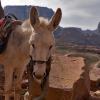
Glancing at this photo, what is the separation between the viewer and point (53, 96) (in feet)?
26.2

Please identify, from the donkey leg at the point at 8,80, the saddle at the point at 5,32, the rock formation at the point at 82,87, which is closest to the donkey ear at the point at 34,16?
the saddle at the point at 5,32

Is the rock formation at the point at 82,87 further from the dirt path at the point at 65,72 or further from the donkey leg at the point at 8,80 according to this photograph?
the donkey leg at the point at 8,80

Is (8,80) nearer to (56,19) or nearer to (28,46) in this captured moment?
(28,46)

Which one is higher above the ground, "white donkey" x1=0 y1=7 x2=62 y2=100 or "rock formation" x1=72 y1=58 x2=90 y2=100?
"white donkey" x1=0 y1=7 x2=62 y2=100

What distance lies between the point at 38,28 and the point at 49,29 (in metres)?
0.19

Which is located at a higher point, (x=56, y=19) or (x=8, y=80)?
(x=56, y=19)

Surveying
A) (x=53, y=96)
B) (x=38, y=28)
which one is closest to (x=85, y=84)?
(x=53, y=96)

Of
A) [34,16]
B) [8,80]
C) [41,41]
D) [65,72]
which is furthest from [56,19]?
[65,72]

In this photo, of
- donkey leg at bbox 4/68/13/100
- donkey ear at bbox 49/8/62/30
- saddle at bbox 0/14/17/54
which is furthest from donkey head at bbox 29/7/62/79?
donkey leg at bbox 4/68/13/100

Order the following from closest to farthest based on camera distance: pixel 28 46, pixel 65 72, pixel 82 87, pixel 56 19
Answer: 1. pixel 56 19
2. pixel 28 46
3. pixel 65 72
4. pixel 82 87

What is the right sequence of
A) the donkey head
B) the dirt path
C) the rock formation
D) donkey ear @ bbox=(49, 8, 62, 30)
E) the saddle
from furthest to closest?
the rock formation
the dirt path
the saddle
donkey ear @ bbox=(49, 8, 62, 30)
the donkey head

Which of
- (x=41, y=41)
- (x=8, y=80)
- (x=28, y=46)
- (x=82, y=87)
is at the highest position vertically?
(x=41, y=41)

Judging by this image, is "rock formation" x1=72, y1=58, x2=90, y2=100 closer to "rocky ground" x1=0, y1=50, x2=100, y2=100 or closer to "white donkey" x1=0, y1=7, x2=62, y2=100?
"rocky ground" x1=0, y1=50, x2=100, y2=100

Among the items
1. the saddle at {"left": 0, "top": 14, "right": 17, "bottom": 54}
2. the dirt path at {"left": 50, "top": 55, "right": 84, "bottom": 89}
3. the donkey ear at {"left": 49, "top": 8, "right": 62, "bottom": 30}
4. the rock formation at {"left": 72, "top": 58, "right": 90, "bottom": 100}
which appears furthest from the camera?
the rock formation at {"left": 72, "top": 58, "right": 90, "bottom": 100}
